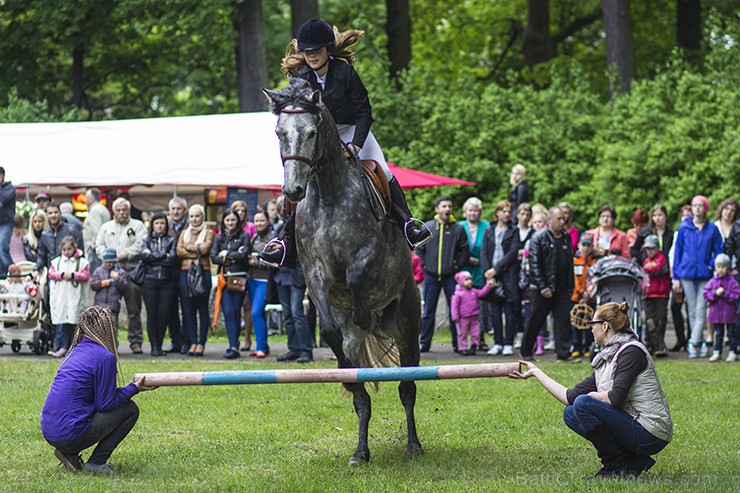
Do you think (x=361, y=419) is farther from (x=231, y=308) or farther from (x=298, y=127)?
(x=231, y=308)

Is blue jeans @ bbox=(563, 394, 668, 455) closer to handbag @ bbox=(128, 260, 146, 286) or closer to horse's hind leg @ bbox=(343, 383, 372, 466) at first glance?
horse's hind leg @ bbox=(343, 383, 372, 466)

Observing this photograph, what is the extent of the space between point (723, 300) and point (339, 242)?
30.4 ft

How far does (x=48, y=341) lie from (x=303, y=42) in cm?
980

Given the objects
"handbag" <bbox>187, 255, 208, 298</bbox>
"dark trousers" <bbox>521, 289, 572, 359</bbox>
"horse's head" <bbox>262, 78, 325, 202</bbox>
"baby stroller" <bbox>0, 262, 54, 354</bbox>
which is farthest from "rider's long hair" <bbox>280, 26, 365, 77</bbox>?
"baby stroller" <bbox>0, 262, 54, 354</bbox>

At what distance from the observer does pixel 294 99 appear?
8.73 m

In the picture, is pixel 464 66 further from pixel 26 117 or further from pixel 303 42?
pixel 303 42

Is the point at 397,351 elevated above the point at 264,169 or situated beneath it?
situated beneath

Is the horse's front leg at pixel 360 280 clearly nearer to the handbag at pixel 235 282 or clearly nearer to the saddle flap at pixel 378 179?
the saddle flap at pixel 378 179

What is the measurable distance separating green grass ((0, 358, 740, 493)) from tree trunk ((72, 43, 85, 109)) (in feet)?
76.3

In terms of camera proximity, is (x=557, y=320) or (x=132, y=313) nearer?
(x=557, y=320)

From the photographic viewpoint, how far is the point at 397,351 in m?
10.8

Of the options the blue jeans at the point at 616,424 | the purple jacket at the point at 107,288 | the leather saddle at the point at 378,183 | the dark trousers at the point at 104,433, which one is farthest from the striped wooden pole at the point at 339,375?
the purple jacket at the point at 107,288

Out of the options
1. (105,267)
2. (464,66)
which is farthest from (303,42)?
(464,66)

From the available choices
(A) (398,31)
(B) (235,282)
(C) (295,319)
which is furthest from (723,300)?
(A) (398,31)
